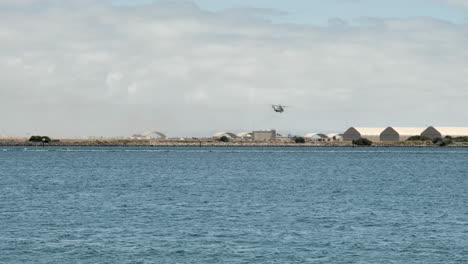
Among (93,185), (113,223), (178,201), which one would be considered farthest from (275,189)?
(113,223)

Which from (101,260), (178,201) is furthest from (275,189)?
(101,260)

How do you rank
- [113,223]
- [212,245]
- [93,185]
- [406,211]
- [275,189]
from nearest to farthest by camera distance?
[212,245] < [113,223] < [406,211] < [275,189] < [93,185]

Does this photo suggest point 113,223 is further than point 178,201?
No

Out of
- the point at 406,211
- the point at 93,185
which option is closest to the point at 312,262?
the point at 406,211

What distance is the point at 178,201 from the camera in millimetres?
48906

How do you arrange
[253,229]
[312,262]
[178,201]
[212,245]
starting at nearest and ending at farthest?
[312,262], [212,245], [253,229], [178,201]

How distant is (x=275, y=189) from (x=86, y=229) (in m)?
29.2

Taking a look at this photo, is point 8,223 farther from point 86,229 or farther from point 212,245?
point 212,245

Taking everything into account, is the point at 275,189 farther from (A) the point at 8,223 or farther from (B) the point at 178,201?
(A) the point at 8,223

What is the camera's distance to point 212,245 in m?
29.6

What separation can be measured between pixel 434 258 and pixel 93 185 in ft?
147

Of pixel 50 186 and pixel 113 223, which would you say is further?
pixel 50 186

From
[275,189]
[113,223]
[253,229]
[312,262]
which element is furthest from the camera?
[275,189]

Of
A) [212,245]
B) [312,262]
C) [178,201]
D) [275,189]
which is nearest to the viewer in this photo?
[312,262]
